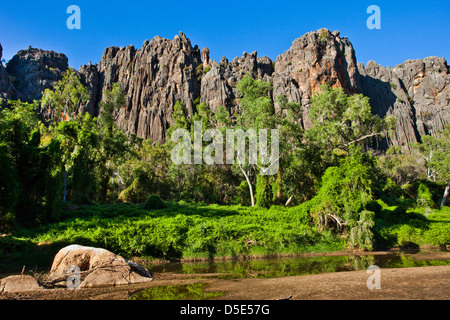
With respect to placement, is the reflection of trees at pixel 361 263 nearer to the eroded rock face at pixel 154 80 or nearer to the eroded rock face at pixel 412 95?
the eroded rock face at pixel 154 80

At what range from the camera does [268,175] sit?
2869cm

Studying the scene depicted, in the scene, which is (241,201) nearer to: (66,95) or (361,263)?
(361,263)

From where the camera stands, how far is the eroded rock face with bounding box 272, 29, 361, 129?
82.7 metres

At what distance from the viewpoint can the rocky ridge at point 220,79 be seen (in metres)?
85.5

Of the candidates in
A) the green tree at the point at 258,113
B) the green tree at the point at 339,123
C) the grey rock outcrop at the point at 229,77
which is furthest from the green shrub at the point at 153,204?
the grey rock outcrop at the point at 229,77

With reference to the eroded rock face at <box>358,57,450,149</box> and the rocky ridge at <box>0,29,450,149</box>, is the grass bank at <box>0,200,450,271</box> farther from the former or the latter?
the eroded rock face at <box>358,57,450,149</box>

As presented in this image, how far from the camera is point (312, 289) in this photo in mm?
8016

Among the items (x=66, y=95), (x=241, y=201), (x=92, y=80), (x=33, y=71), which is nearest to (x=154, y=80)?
(x=92, y=80)

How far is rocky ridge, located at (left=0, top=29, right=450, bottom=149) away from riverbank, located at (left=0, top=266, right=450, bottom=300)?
73.7m

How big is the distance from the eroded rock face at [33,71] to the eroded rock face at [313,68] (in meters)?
72.1

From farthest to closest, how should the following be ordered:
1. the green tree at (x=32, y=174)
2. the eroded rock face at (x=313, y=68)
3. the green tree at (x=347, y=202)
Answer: the eroded rock face at (x=313, y=68) → the green tree at (x=32, y=174) → the green tree at (x=347, y=202)

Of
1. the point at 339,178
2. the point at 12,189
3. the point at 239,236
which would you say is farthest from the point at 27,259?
the point at 339,178

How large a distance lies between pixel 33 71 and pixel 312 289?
369ft
